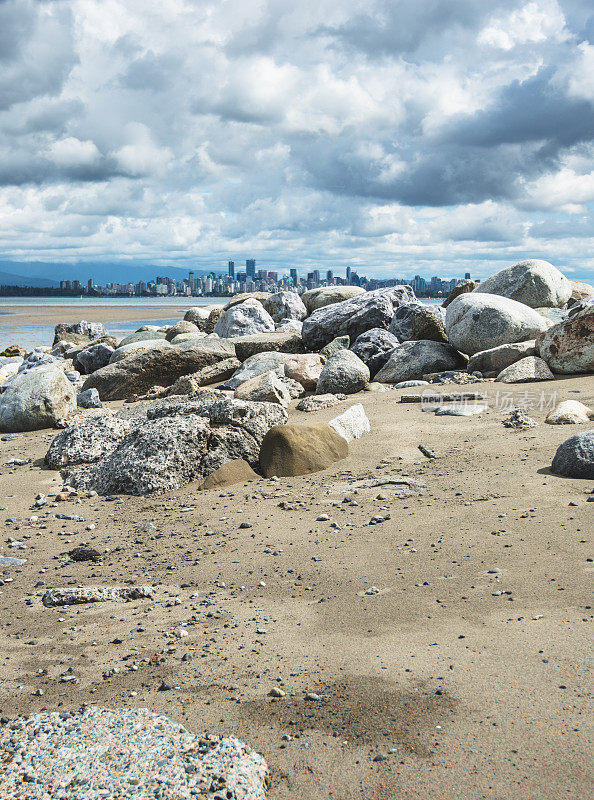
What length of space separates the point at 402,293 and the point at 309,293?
5.61m

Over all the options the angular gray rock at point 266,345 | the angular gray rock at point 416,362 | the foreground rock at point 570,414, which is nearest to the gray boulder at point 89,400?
the angular gray rock at point 266,345

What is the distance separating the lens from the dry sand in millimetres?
2600

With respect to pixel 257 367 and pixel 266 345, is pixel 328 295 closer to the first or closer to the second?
pixel 266 345

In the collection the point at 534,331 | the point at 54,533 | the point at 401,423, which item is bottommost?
the point at 54,533

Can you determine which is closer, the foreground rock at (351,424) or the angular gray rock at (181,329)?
the foreground rock at (351,424)

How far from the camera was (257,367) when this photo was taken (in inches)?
436

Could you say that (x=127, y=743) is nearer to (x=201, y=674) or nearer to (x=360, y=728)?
(x=201, y=674)

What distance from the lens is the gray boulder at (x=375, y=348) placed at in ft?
38.0

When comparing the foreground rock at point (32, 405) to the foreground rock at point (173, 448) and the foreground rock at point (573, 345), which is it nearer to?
the foreground rock at point (173, 448)

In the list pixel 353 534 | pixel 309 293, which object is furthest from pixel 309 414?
pixel 309 293

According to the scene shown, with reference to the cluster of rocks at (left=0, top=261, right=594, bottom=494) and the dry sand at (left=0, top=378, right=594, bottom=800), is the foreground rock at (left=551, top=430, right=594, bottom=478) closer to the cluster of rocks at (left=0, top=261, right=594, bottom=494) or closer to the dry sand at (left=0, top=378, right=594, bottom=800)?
the dry sand at (left=0, top=378, right=594, bottom=800)

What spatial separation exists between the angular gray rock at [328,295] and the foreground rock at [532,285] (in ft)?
13.7

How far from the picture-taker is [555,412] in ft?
23.8

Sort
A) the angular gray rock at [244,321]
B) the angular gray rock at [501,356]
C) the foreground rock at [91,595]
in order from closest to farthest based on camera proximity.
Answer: the foreground rock at [91,595], the angular gray rock at [501,356], the angular gray rock at [244,321]
